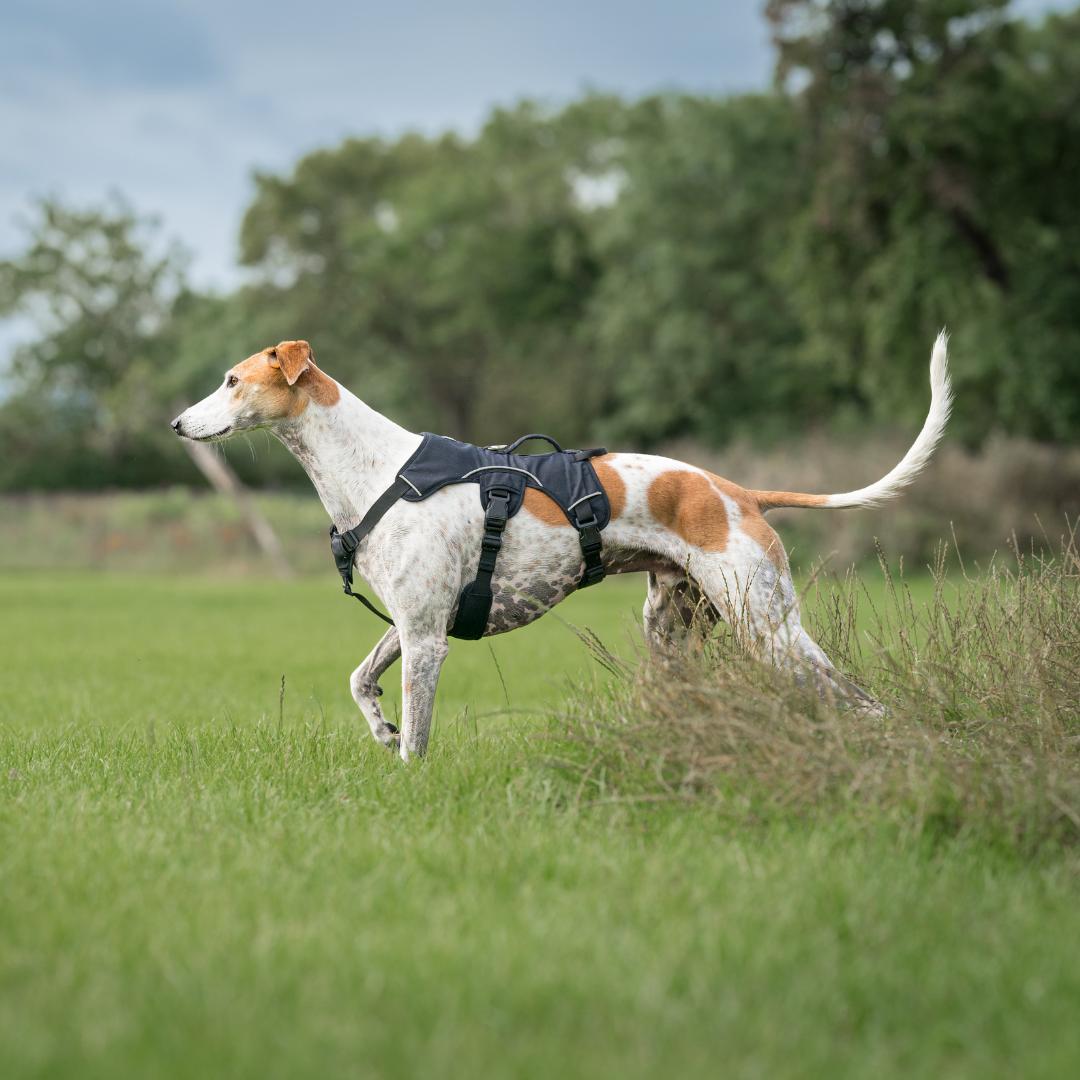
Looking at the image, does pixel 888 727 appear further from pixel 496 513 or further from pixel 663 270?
pixel 663 270

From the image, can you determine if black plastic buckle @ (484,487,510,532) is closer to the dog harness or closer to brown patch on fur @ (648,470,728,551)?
the dog harness

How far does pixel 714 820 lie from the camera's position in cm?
432

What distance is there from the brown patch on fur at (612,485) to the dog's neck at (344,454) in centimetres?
89

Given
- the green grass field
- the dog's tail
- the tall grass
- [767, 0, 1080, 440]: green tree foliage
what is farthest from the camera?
[767, 0, 1080, 440]: green tree foliage

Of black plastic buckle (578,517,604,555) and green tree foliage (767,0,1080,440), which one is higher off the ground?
green tree foliage (767,0,1080,440)

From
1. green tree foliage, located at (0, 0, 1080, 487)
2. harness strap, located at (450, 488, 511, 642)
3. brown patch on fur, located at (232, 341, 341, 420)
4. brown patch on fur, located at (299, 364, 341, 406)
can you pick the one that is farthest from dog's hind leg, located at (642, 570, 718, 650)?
green tree foliage, located at (0, 0, 1080, 487)

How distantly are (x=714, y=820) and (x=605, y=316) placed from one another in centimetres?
3585

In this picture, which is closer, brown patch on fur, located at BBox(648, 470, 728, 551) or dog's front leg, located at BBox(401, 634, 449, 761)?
dog's front leg, located at BBox(401, 634, 449, 761)

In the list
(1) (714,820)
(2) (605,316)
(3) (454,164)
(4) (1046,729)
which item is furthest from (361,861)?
(3) (454,164)

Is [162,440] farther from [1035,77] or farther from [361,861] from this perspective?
[361,861]

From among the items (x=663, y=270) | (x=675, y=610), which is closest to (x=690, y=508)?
(x=675, y=610)

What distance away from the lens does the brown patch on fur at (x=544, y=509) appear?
18.5 ft

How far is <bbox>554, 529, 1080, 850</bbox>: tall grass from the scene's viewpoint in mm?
4234

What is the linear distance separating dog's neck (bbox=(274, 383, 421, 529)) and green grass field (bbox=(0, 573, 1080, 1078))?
116cm
